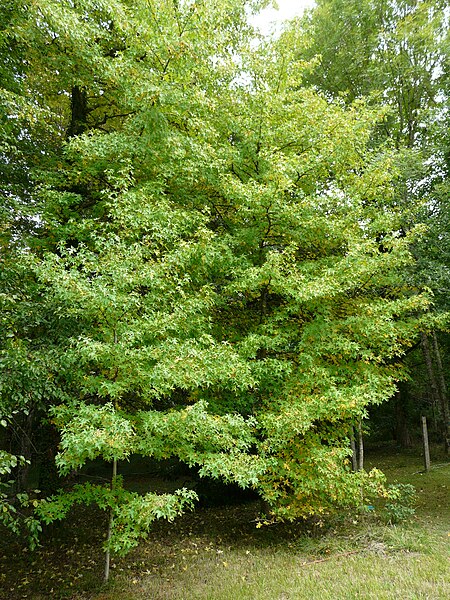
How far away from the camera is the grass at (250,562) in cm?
549

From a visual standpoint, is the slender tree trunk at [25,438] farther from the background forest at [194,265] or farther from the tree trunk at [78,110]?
the tree trunk at [78,110]

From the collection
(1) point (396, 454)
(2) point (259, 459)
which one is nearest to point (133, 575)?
(2) point (259, 459)

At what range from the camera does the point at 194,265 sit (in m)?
7.57

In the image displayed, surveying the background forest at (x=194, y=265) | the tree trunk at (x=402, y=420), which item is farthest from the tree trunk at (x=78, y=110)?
the tree trunk at (x=402, y=420)

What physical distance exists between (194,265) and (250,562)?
5.22 m

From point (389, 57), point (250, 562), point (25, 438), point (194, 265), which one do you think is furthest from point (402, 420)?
point (25, 438)

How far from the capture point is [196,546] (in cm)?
808

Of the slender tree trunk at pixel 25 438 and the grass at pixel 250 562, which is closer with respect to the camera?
the grass at pixel 250 562

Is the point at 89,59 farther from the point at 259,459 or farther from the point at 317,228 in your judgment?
the point at 259,459

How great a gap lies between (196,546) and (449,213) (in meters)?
8.91

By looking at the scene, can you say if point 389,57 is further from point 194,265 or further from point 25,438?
point 25,438

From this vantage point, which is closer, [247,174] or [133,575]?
[133,575]

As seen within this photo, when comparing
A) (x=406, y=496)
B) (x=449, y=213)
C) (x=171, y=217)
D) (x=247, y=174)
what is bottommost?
(x=406, y=496)

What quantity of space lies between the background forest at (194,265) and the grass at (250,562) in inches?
32.6
